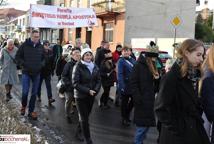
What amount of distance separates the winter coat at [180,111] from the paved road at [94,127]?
3.90m

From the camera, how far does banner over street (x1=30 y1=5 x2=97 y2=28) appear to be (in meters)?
17.8

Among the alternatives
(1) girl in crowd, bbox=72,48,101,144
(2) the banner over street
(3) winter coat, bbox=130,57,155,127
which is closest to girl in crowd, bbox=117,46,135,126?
(1) girl in crowd, bbox=72,48,101,144

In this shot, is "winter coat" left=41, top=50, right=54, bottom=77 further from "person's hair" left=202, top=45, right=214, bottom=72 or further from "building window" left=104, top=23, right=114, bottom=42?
"building window" left=104, top=23, right=114, bottom=42

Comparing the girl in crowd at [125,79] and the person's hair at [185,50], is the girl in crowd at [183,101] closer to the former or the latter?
the person's hair at [185,50]

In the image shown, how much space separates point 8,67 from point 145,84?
Result: 6.81 metres

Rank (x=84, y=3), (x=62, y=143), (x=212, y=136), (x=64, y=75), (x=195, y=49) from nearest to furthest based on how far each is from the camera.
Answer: (x=195, y=49)
(x=212, y=136)
(x=62, y=143)
(x=64, y=75)
(x=84, y=3)

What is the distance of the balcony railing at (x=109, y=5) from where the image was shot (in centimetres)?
3620

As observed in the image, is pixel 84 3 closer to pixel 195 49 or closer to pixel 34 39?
pixel 34 39

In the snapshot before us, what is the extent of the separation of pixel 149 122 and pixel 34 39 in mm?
3775

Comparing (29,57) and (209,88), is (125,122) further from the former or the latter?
(209,88)

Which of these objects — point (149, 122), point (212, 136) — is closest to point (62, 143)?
point (149, 122)

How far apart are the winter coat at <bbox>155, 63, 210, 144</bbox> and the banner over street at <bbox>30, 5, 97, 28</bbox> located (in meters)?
13.5

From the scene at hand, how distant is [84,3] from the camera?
44.9m

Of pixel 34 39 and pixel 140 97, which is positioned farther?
pixel 34 39
